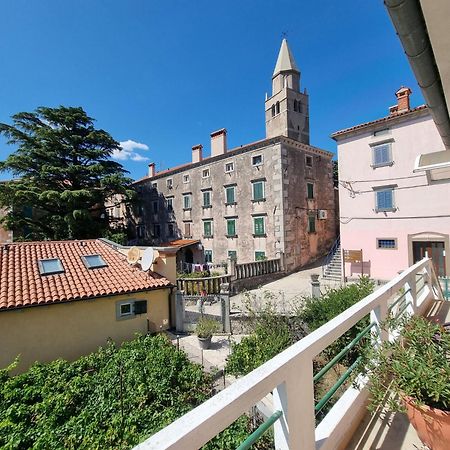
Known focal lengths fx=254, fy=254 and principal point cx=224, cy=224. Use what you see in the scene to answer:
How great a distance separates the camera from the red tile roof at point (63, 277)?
8.35 metres

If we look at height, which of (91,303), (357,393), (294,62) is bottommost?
(91,303)

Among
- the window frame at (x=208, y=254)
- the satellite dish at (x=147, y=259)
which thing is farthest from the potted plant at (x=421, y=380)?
the window frame at (x=208, y=254)

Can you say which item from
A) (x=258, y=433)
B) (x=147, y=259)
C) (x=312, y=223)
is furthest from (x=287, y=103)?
(x=258, y=433)

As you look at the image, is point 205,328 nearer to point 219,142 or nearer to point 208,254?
point 208,254

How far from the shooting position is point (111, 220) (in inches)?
1070

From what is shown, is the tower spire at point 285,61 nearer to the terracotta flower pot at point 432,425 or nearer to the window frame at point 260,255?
the window frame at point 260,255

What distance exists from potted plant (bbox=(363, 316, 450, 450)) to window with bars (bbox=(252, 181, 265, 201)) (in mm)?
18340

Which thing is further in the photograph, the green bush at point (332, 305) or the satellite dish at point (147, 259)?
the satellite dish at point (147, 259)

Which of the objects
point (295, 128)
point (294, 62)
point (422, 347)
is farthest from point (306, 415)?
point (294, 62)

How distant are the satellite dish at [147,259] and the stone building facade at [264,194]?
422 inches

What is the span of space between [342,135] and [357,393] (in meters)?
17.5

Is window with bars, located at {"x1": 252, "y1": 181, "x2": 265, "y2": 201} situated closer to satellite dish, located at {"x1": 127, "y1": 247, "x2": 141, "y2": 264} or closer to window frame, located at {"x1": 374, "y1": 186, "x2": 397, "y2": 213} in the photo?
window frame, located at {"x1": 374, "y1": 186, "x2": 397, "y2": 213}

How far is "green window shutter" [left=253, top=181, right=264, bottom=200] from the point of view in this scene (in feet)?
66.8

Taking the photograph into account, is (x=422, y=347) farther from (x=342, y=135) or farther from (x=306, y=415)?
(x=342, y=135)
